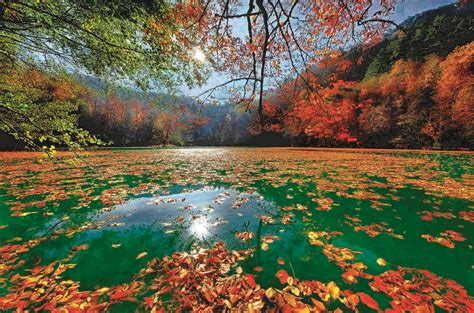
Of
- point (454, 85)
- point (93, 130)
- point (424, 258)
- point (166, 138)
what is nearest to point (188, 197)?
point (424, 258)

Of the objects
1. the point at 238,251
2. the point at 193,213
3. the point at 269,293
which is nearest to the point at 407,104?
the point at 193,213

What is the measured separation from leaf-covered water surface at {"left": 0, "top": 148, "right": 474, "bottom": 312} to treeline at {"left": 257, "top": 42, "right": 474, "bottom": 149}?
1275 centimetres

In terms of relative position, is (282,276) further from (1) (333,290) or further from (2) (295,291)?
(1) (333,290)

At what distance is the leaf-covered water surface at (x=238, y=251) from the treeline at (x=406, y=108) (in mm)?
12747

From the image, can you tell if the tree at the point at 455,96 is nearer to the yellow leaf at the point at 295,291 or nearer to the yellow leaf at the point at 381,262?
the yellow leaf at the point at 381,262

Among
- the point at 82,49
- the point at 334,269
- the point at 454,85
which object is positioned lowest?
the point at 334,269

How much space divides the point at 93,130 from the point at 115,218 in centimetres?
5137

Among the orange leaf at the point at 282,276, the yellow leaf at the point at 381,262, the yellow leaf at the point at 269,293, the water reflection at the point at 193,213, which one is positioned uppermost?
the water reflection at the point at 193,213

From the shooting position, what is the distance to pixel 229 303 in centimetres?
220

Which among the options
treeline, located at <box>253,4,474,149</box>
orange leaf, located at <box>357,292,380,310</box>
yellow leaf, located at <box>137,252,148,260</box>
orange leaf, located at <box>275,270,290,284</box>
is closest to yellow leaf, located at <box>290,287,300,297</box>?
orange leaf, located at <box>275,270,290,284</box>

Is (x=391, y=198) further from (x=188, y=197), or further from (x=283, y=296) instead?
(x=188, y=197)

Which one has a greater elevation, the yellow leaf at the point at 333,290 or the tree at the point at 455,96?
the tree at the point at 455,96

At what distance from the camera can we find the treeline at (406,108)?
74.9 feet

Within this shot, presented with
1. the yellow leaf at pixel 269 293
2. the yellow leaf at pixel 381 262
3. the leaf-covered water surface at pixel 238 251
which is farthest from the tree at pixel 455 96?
the yellow leaf at pixel 269 293
